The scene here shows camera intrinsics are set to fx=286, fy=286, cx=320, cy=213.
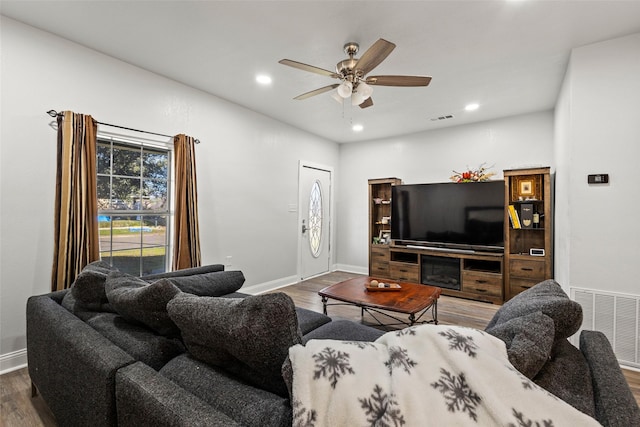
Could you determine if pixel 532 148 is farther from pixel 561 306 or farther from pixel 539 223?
pixel 561 306

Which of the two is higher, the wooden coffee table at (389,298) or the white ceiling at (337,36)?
the white ceiling at (337,36)

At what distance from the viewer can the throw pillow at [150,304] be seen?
3.95 ft

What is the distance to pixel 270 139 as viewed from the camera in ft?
14.9

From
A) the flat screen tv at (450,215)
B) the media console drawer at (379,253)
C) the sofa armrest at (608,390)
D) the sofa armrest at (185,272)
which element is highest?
the flat screen tv at (450,215)

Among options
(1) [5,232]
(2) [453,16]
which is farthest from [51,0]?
(2) [453,16]

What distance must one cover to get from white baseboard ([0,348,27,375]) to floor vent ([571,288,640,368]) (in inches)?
184

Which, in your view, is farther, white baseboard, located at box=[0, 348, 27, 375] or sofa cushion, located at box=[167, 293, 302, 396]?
white baseboard, located at box=[0, 348, 27, 375]

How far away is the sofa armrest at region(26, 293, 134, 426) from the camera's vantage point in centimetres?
103

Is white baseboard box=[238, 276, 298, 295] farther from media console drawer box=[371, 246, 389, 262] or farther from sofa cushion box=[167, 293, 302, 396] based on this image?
sofa cushion box=[167, 293, 302, 396]

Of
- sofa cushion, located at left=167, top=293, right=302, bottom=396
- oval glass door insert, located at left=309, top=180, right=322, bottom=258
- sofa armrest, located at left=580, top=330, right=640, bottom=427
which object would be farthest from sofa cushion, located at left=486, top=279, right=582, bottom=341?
oval glass door insert, located at left=309, top=180, right=322, bottom=258

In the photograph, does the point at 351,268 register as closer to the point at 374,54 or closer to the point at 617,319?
the point at 617,319

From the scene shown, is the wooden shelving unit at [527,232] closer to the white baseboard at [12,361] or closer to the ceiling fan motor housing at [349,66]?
the ceiling fan motor housing at [349,66]

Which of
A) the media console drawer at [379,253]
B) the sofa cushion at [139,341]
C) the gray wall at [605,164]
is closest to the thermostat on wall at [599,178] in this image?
the gray wall at [605,164]

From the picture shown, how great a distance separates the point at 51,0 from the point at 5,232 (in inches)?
70.0
